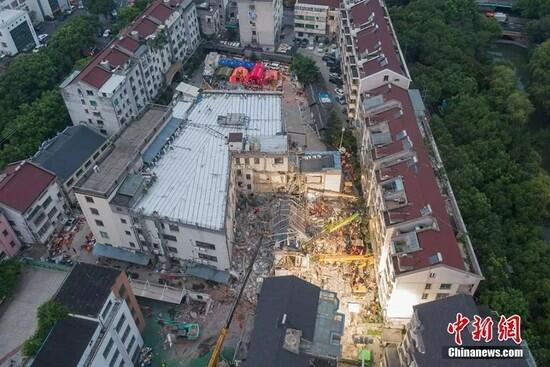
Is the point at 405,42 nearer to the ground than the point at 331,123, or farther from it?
farther from it

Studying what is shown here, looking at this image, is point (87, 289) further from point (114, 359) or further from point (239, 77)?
point (239, 77)

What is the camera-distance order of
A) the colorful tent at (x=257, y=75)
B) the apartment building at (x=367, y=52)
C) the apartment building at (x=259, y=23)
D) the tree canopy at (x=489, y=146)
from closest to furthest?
the tree canopy at (x=489, y=146)
the apartment building at (x=367, y=52)
the colorful tent at (x=257, y=75)
the apartment building at (x=259, y=23)

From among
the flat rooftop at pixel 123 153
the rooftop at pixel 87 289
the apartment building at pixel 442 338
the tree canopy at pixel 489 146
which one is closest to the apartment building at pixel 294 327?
the apartment building at pixel 442 338

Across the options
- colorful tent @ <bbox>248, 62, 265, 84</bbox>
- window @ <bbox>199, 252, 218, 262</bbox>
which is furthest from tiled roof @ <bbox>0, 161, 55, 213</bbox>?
colorful tent @ <bbox>248, 62, 265, 84</bbox>

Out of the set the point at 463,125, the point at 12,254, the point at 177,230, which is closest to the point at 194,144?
the point at 177,230

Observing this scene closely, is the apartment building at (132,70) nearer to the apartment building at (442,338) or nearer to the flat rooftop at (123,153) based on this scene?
the flat rooftop at (123,153)

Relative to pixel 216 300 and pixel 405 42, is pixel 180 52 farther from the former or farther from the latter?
pixel 216 300
